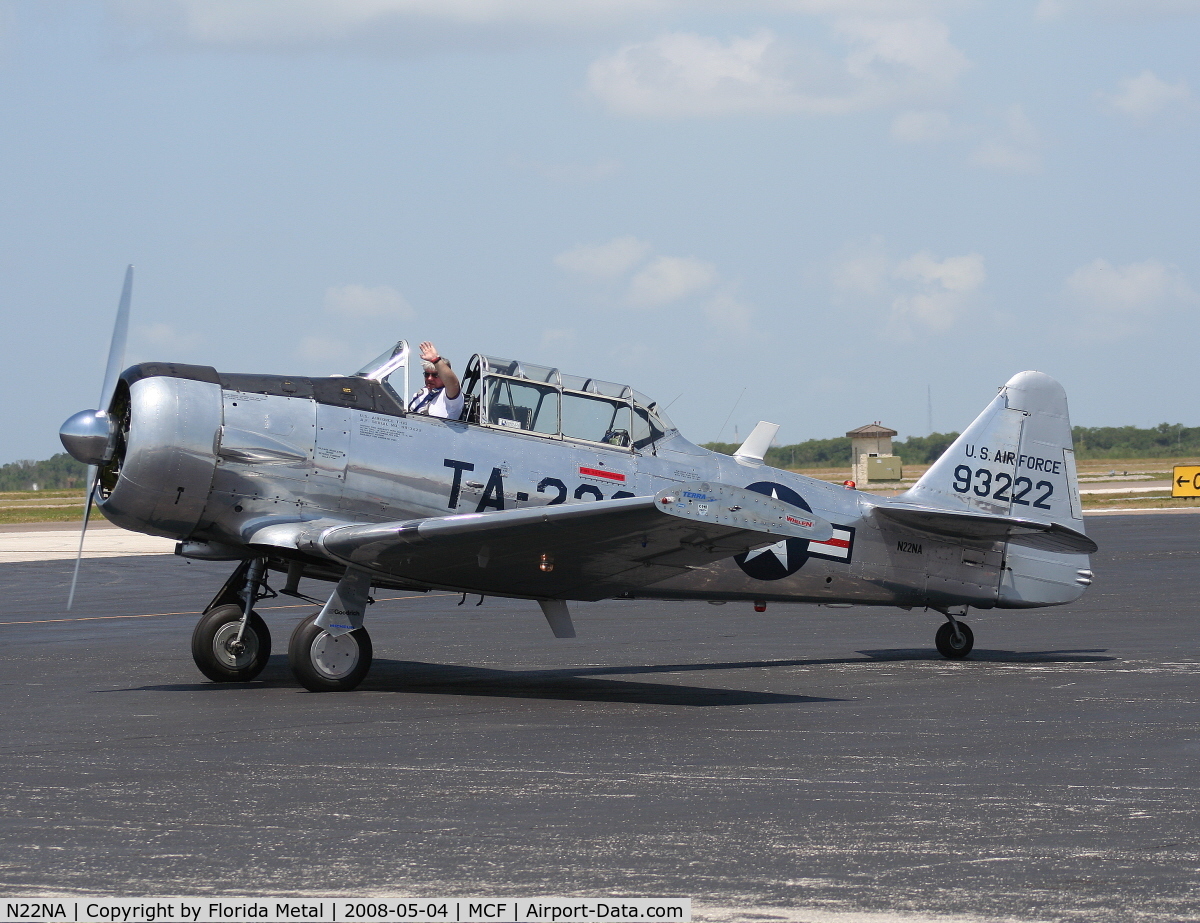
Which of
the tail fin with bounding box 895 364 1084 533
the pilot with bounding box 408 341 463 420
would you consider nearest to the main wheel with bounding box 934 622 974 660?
the tail fin with bounding box 895 364 1084 533

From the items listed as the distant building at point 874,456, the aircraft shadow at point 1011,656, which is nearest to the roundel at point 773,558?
the aircraft shadow at point 1011,656

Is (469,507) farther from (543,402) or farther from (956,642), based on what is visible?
(956,642)

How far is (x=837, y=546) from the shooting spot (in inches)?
478

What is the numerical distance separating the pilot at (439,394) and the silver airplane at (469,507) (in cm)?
11

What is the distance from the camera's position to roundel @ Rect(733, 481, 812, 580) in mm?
11711

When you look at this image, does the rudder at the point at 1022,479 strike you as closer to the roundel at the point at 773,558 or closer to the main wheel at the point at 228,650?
the roundel at the point at 773,558

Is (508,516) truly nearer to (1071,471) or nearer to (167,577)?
(1071,471)

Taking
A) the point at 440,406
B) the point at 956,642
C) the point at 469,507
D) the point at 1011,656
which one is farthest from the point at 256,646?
the point at 1011,656

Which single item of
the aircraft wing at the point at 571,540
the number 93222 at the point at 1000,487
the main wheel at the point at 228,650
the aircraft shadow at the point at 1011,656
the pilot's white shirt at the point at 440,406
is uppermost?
the number 93222 at the point at 1000,487

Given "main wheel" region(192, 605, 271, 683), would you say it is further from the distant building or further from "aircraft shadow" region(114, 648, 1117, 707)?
the distant building

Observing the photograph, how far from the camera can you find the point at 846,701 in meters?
9.84

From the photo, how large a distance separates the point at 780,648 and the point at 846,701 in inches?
145

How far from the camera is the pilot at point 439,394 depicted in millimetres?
10953

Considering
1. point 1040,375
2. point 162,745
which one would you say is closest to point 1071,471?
point 1040,375
